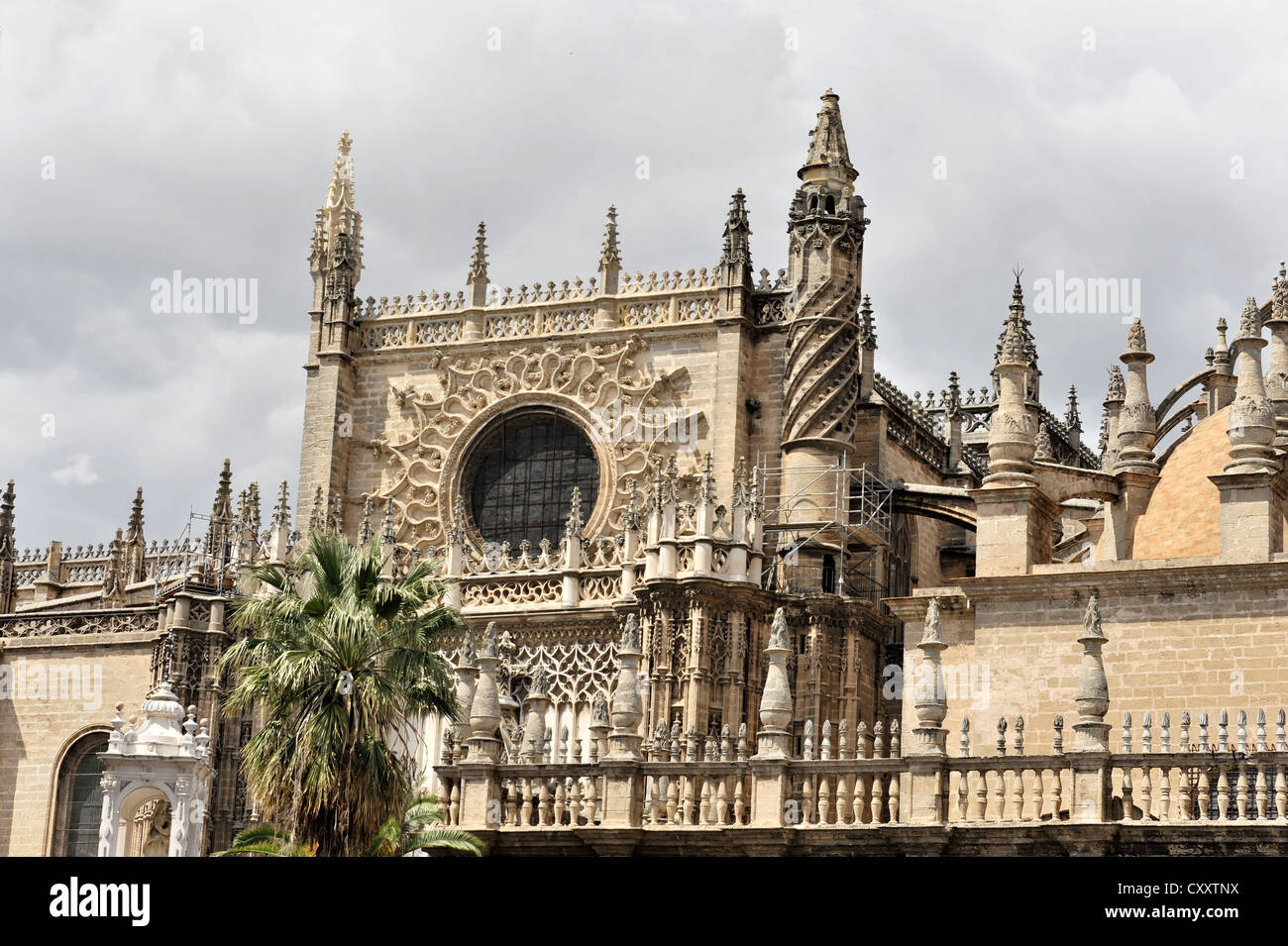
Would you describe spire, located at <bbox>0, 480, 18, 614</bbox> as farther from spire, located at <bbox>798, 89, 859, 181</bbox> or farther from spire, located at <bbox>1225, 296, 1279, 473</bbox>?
spire, located at <bbox>1225, 296, 1279, 473</bbox>

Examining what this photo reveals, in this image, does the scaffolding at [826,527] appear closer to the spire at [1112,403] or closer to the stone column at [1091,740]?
the spire at [1112,403]

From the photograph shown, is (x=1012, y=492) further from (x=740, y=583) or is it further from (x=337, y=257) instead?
(x=337, y=257)

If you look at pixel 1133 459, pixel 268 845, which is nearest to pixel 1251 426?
pixel 1133 459

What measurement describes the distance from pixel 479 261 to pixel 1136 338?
1478 cm

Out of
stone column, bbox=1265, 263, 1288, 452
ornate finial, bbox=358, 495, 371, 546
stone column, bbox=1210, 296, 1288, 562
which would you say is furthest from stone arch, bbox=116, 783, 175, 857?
stone column, bbox=1265, 263, 1288, 452

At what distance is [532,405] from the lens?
38.3 m

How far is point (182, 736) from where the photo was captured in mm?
27516


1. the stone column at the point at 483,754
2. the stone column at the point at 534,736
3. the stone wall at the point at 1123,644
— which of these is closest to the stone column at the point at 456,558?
the stone column at the point at 534,736

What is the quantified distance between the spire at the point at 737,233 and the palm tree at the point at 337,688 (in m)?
14.1

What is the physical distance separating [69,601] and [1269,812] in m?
28.9

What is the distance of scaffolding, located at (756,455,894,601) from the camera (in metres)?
34.3

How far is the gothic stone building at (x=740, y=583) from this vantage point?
76.3 ft

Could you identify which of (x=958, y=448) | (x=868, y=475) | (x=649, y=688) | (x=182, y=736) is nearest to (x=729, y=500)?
(x=868, y=475)

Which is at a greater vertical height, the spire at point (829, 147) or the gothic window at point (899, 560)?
the spire at point (829, 147)
